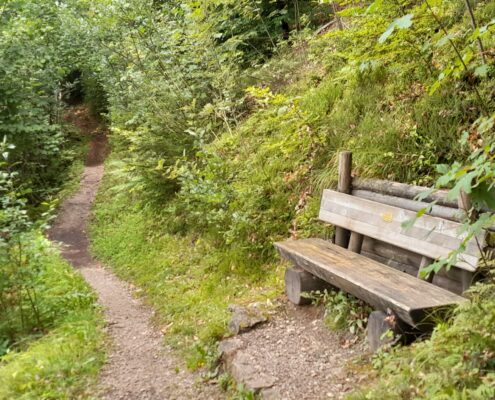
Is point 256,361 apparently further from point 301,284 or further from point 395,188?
point 395,188

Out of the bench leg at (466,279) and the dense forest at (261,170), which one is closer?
the dense forest at (261,170)

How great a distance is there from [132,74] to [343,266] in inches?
334

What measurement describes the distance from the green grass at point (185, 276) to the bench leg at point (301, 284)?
0.45 meters

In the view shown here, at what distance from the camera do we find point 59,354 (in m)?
5.91

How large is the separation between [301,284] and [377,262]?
3.01ft

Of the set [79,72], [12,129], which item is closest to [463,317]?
[12,129]

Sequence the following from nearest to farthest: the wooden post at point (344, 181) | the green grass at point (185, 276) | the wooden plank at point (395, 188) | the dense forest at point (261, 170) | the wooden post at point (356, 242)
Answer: the dense forest at point (261, 170)
the wooden plank at point (395, 188)
the wooden post at point (356, 242)
the wooden post at point (344, 181)
the green grass at point (185, 276)

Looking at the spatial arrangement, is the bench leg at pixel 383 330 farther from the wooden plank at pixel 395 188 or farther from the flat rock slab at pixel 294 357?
Answer: the wooden plank at pixel 395 188

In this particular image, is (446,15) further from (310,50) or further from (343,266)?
(343,266)

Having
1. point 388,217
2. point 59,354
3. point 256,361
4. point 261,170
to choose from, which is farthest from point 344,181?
point 59,354

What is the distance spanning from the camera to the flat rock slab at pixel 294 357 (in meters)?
4.31

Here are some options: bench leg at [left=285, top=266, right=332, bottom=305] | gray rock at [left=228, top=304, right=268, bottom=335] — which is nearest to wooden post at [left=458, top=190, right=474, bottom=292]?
bench leg at [left=285, top=266, right=332, bottom=305]

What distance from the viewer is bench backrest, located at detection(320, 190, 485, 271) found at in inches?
168

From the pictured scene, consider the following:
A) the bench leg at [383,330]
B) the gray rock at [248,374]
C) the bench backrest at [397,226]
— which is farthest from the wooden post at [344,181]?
the gray rock at [248,374]
